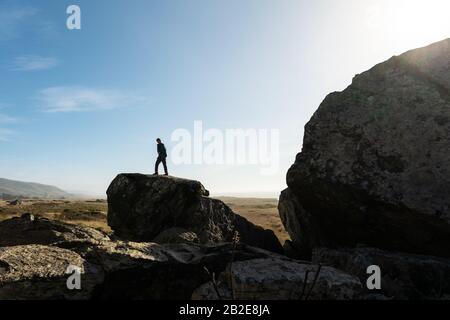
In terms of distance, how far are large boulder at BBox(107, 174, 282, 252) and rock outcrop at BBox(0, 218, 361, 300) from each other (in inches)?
303

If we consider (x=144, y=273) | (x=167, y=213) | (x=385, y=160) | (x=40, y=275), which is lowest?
(x=144, y=273)

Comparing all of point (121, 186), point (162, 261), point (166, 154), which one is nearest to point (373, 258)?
point (162, 261)

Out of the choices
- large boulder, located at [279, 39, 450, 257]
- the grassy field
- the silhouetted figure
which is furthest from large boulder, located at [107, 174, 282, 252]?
the grassy field

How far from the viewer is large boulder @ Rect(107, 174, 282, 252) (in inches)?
742

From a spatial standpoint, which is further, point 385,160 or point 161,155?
point 161,155

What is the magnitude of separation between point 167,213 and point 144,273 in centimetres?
948

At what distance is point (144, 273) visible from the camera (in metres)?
9.73

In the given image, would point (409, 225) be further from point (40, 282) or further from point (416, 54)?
point (40, 282)

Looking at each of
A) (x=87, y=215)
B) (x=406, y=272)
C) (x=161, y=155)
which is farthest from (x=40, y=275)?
(x=87, y=215)

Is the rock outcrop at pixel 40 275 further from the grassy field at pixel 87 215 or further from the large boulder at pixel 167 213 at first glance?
the grassy field at pixel 87 215

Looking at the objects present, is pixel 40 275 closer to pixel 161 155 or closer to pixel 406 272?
pixel 406 272

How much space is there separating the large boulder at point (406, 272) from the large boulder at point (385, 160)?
3.30 feet

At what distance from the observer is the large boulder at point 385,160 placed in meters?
11.9
